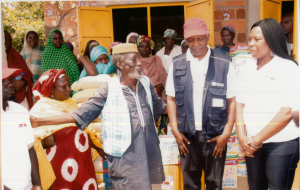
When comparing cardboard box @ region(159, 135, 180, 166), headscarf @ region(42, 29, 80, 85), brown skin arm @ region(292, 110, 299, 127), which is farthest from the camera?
headscarf @ region(42, 29, 80, 85)

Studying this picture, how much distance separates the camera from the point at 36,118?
7.25ft

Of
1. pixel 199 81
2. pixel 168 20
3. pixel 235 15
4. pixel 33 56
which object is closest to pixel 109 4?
pixel 33 56

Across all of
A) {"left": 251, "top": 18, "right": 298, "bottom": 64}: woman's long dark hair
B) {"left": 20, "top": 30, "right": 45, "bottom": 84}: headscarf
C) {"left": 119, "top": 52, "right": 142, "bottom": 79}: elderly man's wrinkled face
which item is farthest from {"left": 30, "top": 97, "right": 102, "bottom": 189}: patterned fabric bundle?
{"left": 20, "top": 30, "right": 45, "bottom": 84}: headscarf

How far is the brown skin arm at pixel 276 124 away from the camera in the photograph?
2006 mm

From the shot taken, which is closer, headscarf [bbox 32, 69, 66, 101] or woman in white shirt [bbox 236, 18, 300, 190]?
woman in white shirt [bbox 236, 18, 300, 190]

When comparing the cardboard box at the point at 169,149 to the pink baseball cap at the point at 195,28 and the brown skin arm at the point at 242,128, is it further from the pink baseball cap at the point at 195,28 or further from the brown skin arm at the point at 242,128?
the pink baseball cap at the point at 195,28

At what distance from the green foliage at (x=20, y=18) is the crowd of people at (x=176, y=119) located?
0.89 metres

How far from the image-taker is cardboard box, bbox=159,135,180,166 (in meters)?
2.67

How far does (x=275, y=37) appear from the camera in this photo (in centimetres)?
200

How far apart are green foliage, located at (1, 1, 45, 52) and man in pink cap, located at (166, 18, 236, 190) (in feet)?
4.94

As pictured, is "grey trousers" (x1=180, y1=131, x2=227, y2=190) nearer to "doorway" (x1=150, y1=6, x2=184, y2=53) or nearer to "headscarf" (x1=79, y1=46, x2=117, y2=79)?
"headscarf" (x1=79, y1=46, x2=117, y2=79)

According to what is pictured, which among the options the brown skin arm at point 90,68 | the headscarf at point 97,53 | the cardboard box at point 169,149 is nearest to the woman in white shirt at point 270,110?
the cardboard box at point 169,149

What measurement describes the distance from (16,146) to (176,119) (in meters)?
1.20

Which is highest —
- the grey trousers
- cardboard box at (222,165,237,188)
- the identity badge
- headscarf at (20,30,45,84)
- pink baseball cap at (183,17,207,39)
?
pink baseball cap at (183,17,207,39)
